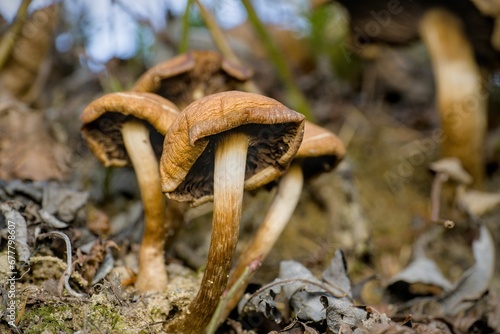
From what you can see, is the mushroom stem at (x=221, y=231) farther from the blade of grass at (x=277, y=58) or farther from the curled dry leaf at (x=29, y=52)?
the curled dry leaf at (x=29, y=52)

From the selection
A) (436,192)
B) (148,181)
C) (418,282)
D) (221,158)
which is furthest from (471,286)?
(148,181)

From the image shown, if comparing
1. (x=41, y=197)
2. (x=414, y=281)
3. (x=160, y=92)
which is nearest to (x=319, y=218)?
(x=414, y=281)

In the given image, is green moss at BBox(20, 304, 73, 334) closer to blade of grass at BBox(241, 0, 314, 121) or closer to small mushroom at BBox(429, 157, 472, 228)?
blade of grass at BBox(241, 0, 314, 121)

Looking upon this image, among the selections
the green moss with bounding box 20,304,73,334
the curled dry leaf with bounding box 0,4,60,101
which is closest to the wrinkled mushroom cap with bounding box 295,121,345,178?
the green moss with bounding box 20,304,73,334

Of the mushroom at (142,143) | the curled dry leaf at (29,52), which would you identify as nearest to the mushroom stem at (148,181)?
the mushroom at (142,143)

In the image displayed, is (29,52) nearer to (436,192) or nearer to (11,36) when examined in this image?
(11,36)

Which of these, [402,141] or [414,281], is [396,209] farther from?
[414,281]
